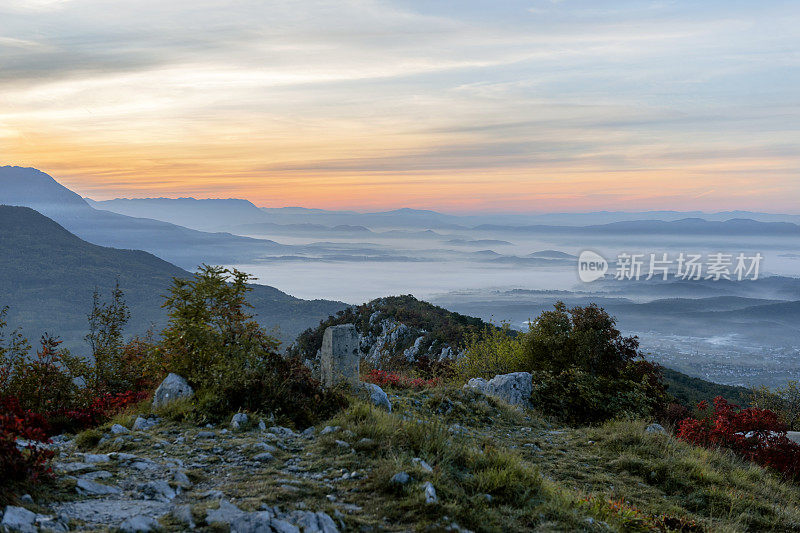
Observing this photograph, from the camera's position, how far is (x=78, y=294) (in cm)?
17462

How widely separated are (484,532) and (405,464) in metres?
1.59

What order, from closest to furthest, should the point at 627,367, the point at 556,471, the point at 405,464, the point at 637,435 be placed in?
the point at 405,464
the point at 556,471
the point at 637,435
the point at 627,367

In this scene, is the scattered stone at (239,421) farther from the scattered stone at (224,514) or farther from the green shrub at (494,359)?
the green shrub at (494,359)

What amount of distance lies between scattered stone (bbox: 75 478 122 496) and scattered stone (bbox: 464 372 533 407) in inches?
435

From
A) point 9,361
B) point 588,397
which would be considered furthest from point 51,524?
point 588,397

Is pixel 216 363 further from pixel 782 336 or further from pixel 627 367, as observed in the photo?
pixel 782 336

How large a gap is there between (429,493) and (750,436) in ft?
35.1

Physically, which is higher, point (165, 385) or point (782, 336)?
point (165, 385)

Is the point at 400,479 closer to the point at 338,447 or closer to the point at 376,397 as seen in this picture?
the point at 338,447

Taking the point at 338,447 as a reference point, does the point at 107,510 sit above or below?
above

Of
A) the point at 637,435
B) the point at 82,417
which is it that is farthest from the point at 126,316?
the point at 637,435

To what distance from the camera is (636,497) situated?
8516mm

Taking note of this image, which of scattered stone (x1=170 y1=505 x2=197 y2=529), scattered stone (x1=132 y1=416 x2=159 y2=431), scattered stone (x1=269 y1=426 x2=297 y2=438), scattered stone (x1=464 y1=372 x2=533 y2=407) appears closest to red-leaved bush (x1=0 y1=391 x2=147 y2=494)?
scattered stone (x1=170 y1=505 x2=197 y2=529)

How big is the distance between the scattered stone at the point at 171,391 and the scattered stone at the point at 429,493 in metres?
5.56
